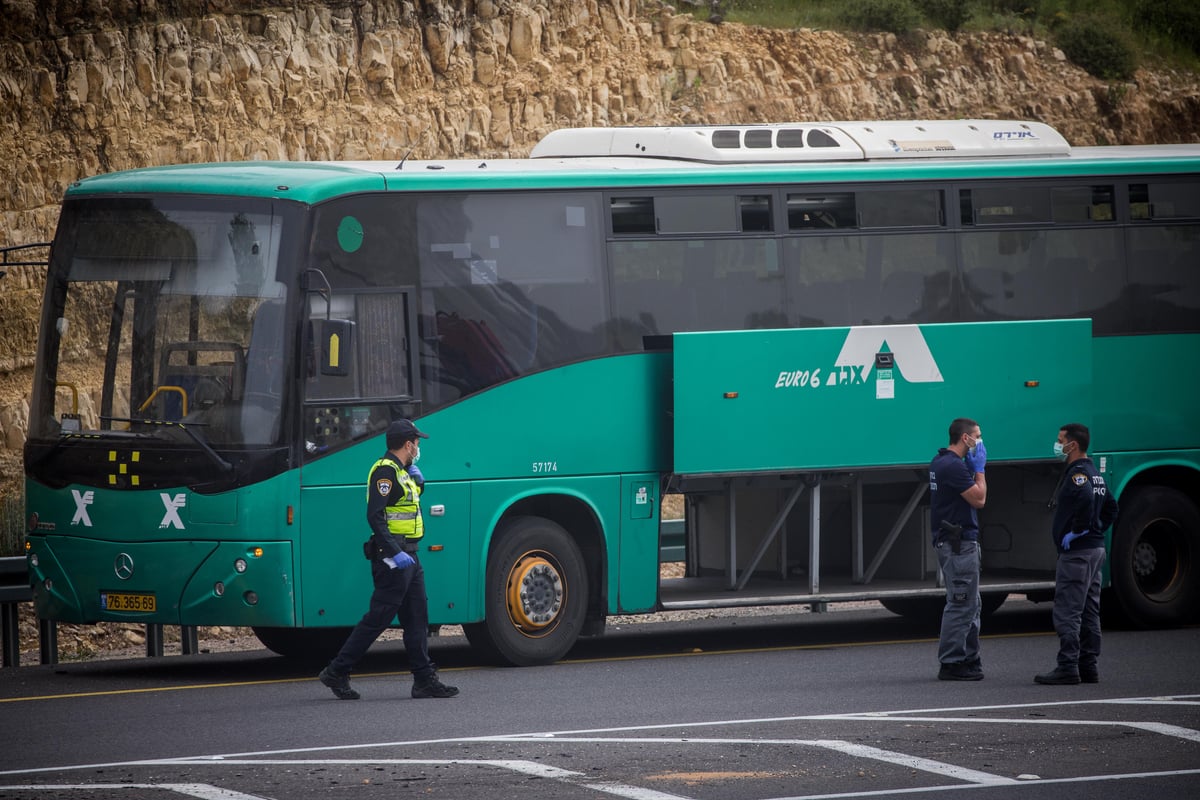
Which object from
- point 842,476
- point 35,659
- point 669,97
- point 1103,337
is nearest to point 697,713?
point 842,476

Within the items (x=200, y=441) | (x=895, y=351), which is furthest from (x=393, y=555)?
(x=895, y=351)

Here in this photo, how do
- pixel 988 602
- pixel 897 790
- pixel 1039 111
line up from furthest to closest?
1. pixel 1039 111
2. pixel 988 602
3. pixel 897 790

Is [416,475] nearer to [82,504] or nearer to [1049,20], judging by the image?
[82,504]

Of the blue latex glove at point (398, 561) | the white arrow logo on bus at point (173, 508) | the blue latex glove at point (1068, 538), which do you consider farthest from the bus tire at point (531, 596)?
the blue latex glove at point (1068, 538)

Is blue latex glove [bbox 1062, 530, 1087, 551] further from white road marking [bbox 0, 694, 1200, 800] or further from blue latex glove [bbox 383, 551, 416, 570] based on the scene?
blue latex glove [bbox 383, 551, 416, 570]

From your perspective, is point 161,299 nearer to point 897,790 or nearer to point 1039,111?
point 897,790

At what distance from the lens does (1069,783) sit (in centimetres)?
984

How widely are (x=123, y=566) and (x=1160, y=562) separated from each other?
9306 mm

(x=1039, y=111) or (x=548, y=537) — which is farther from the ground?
(x=1039, y=111)

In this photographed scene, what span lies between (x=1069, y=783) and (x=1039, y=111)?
34214 mm

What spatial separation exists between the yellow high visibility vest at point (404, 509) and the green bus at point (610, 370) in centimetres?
121

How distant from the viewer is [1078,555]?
1362 centimetres

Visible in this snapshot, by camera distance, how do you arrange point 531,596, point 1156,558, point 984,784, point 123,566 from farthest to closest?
point 1156,558, point 531,596, point 123,566, point 984,784

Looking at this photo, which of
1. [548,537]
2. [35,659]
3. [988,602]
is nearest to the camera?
[548,537]
